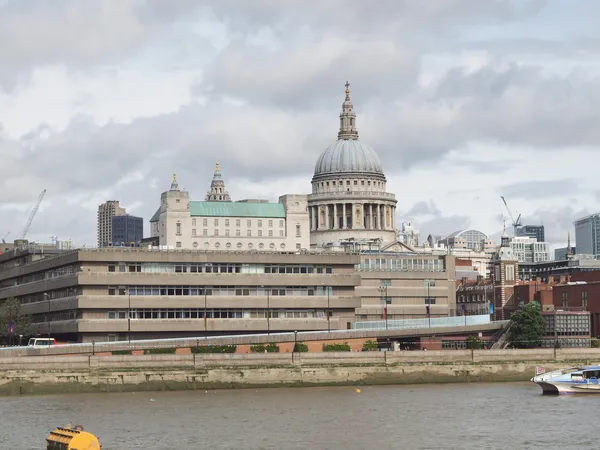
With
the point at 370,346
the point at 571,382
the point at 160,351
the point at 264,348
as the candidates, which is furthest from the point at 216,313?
the point at 571,382

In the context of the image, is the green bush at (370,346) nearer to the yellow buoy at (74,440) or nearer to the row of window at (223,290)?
the row of window at (223,290)

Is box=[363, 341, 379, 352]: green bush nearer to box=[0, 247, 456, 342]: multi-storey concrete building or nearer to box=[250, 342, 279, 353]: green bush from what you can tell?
box=[0, 247, 456, 342]: multi-storey concrete building

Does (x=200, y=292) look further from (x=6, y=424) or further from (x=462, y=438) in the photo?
(x=462, y=438)

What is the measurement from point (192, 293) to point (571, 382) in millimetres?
63787

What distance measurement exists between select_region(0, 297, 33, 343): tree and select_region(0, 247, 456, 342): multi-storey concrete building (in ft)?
11.0

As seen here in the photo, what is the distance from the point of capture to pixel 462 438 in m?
91.5

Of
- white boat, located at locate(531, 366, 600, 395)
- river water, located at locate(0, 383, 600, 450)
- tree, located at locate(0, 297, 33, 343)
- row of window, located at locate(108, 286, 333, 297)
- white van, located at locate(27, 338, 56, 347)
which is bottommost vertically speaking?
river water, located at locate(0, 383, 600, 450)

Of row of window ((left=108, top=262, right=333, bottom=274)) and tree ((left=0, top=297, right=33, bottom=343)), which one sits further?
tree ((left=0, top=297, right=33, bottom=343))

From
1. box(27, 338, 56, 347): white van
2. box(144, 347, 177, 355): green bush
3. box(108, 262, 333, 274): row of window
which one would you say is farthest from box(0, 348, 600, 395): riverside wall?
box(108, 262, 333, 274): row of window

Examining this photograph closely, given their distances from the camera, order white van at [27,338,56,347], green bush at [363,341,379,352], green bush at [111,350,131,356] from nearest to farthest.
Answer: green bush at [111,350,131,356] → white van at [27,338,56,347] → green bush at [363,341,379,352]

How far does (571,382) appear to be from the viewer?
128000mm

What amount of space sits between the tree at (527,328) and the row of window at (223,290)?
25.0 meters

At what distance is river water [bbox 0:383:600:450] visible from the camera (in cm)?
9006

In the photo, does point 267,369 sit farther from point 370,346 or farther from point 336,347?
→ point 370,346
